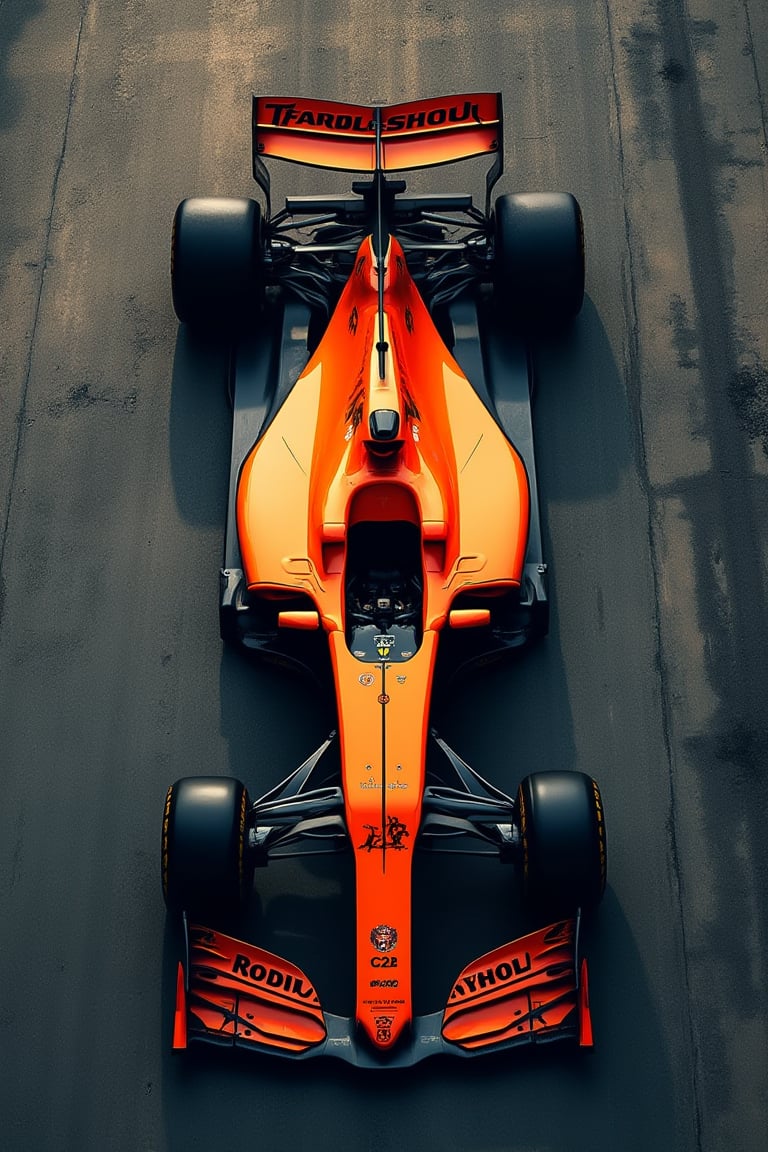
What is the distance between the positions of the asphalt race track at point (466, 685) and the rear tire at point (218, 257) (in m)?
0.59

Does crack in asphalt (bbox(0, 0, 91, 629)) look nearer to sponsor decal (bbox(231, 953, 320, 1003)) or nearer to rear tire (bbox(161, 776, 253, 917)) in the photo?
rear tire (bbox(161, 776, 253, 917))

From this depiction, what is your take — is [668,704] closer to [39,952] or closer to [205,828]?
[205,828]

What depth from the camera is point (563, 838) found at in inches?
400

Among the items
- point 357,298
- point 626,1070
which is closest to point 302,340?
point 357,298

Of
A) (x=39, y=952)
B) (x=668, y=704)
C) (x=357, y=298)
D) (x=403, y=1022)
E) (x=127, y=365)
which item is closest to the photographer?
(x=403, y=1022)

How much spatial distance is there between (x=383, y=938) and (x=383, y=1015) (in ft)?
1.40

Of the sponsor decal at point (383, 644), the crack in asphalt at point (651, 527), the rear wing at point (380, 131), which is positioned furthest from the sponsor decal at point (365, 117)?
the sponsor decal at point (383, 644)

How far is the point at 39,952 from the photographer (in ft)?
35.7

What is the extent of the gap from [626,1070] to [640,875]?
127cm

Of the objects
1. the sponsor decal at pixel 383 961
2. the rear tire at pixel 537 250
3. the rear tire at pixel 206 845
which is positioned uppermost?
the rear tire at pixel 537 250

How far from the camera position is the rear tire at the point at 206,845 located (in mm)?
10172

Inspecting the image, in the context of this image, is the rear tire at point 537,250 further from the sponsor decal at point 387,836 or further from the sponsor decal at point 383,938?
the sponsor decal at point 383,938

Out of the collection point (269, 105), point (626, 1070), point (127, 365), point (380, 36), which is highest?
point (380, 36)

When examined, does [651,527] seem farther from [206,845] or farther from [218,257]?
[206,845]
